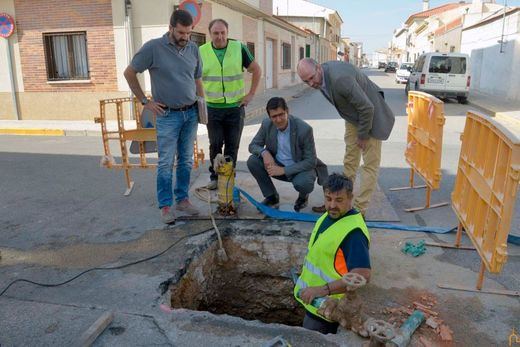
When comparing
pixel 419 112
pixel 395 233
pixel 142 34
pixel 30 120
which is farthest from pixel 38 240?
pixel 30 120

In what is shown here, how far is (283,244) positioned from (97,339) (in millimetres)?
1940

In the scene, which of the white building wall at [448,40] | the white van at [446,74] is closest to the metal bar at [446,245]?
the white van at [446,74]

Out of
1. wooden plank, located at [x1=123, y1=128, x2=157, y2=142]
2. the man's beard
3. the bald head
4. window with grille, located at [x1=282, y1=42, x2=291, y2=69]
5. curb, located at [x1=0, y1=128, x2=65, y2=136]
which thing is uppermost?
window with grille, located at [x1=282, y1=42, x2=291, y2=69]

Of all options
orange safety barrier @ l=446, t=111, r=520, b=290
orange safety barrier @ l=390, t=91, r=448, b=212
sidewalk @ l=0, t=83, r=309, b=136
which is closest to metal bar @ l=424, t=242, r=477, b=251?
orange safety barrier @ l=446, t=111, r=520, b=290

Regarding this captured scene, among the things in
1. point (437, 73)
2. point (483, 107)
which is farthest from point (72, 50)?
point (483, 107)

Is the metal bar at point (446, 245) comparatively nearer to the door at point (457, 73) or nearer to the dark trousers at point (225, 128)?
the dark trousers at point (225, 128)

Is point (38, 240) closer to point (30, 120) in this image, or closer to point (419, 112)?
point (419, 112)

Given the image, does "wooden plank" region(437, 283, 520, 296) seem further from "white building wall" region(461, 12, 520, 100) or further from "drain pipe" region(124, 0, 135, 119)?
"white building wall" region(461, 12, 520, 100)

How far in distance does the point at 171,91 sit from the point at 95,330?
7.85ft

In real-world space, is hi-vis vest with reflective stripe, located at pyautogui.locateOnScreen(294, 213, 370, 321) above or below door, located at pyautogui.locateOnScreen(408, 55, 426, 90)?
below

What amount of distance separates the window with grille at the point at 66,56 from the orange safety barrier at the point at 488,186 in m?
11.1

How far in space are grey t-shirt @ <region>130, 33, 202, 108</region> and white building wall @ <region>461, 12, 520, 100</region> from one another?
18262mm

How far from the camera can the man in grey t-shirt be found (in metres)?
4.12

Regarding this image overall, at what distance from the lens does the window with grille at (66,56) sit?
12.2m
